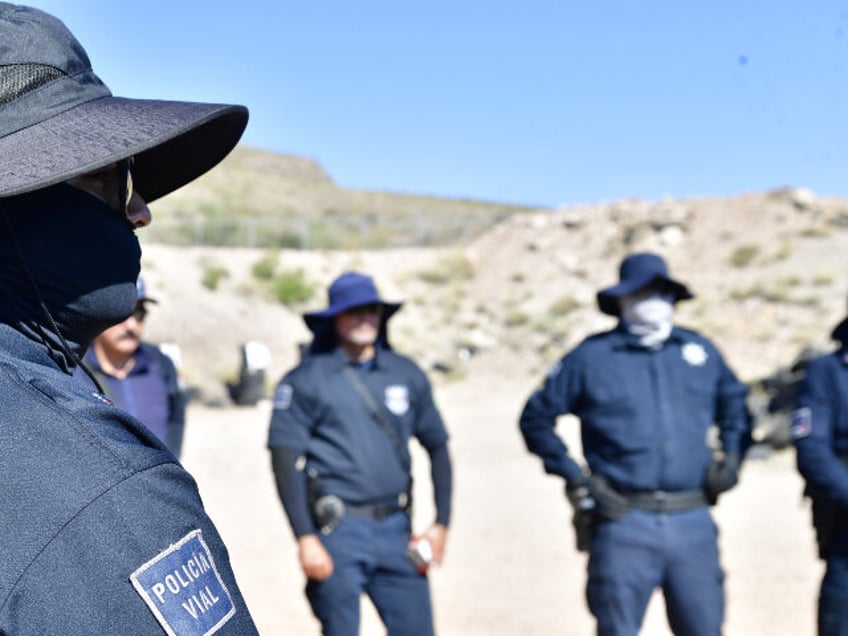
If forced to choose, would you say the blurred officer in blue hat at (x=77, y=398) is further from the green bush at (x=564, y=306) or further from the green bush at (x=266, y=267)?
the green bush at (x=266, y=267)

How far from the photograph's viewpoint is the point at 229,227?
4272 centimetres

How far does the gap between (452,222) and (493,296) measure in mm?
10704

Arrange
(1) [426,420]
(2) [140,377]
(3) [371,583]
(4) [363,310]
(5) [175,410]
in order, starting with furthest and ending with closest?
(5) [175,410], (2) [140,377], (1) [426,420], (4) [363,310], (3) [371,583]

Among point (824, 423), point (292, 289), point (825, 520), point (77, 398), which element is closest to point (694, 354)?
point (824, 423)

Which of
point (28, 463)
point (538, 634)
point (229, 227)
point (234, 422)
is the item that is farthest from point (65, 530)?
point (229, 227)

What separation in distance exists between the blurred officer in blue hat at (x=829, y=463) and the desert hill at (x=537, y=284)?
1922 cm

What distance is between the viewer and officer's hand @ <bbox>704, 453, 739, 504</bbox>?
5.24 metres

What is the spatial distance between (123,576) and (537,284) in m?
36.8

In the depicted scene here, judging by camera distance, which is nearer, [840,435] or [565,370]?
[840,435]

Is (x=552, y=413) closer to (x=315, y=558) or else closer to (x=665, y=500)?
(x=665, y=500)

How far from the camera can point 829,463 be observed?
500cm

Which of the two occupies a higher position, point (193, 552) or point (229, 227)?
point (193, 552)

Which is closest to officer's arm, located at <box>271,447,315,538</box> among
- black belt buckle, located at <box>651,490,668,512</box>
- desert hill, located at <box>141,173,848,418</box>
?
black belt buckle, located at <box>651,490,668,512</box>

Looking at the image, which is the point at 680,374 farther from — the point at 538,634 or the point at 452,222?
the point at 452,222
